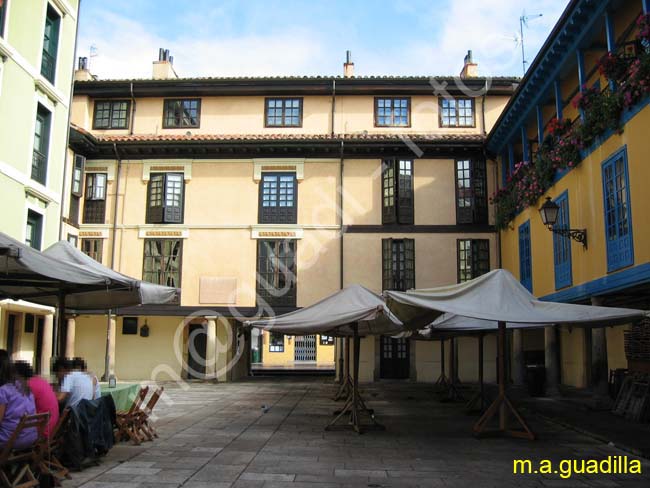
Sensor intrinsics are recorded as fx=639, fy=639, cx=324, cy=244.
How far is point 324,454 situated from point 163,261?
56.2 feet

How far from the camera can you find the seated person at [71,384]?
851 cm

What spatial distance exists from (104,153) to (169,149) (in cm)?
270

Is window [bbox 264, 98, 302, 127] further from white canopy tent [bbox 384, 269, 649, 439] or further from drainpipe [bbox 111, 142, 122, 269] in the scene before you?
white canopy tent [bbox 384, 269, 649, 439]

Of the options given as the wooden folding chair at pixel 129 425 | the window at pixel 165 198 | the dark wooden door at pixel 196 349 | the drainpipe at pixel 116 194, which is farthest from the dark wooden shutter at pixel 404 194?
the wooden folding chair at pixel 129 425

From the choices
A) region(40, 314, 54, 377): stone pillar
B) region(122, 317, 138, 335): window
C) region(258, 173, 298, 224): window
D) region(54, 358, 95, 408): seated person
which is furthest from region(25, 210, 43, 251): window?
region(54, 358, 95, 408): seated person

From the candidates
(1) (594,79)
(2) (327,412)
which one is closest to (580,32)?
(1) (594,79)

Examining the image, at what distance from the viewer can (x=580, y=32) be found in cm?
1512

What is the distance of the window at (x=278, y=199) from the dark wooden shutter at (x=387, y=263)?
368cm

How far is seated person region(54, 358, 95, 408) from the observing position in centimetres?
851

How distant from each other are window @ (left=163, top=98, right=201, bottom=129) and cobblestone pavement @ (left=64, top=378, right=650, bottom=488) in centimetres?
1451

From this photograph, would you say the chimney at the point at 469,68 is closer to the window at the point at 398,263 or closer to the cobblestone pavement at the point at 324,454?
the window at the point at 398,263

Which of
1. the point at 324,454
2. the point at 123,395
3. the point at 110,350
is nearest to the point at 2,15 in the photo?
the point at 123,395

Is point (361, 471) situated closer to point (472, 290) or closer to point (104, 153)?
point (472, 290)

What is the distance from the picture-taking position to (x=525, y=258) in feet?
68.9
